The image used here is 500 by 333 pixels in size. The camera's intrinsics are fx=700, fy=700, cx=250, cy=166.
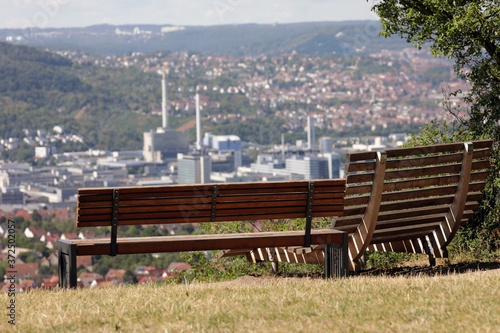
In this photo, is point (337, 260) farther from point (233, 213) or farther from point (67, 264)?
point (67, 264)

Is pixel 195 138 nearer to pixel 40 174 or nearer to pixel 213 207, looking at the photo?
pixel 40 174

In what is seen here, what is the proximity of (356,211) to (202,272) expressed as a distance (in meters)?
3.27

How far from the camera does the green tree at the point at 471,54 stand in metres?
5.50

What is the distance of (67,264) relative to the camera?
4.03 m

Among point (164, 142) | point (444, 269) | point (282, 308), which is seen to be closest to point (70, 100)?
point (164, 142)

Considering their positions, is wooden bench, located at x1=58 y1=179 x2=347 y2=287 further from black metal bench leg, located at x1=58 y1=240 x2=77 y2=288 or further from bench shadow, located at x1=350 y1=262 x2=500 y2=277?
bench shadow, located at x1=350 y1=262 x2=500 y2=277

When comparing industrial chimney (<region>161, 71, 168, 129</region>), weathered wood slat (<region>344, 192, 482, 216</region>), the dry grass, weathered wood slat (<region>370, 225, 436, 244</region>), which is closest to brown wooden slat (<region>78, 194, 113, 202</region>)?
the dry grass

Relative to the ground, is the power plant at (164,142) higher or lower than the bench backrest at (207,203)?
lower

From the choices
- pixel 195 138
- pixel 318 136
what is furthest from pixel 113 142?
pixel 318 136

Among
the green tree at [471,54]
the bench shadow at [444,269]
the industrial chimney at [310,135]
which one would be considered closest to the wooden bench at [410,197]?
the bench shadow at [444,269]

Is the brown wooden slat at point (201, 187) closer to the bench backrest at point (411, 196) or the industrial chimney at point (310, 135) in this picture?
the bench backrest at point (411, 196)

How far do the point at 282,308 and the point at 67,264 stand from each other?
1.52 metres

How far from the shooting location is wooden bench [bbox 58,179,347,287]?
12.9 feet

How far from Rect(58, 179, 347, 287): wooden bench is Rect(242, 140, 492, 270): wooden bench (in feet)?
0.56
